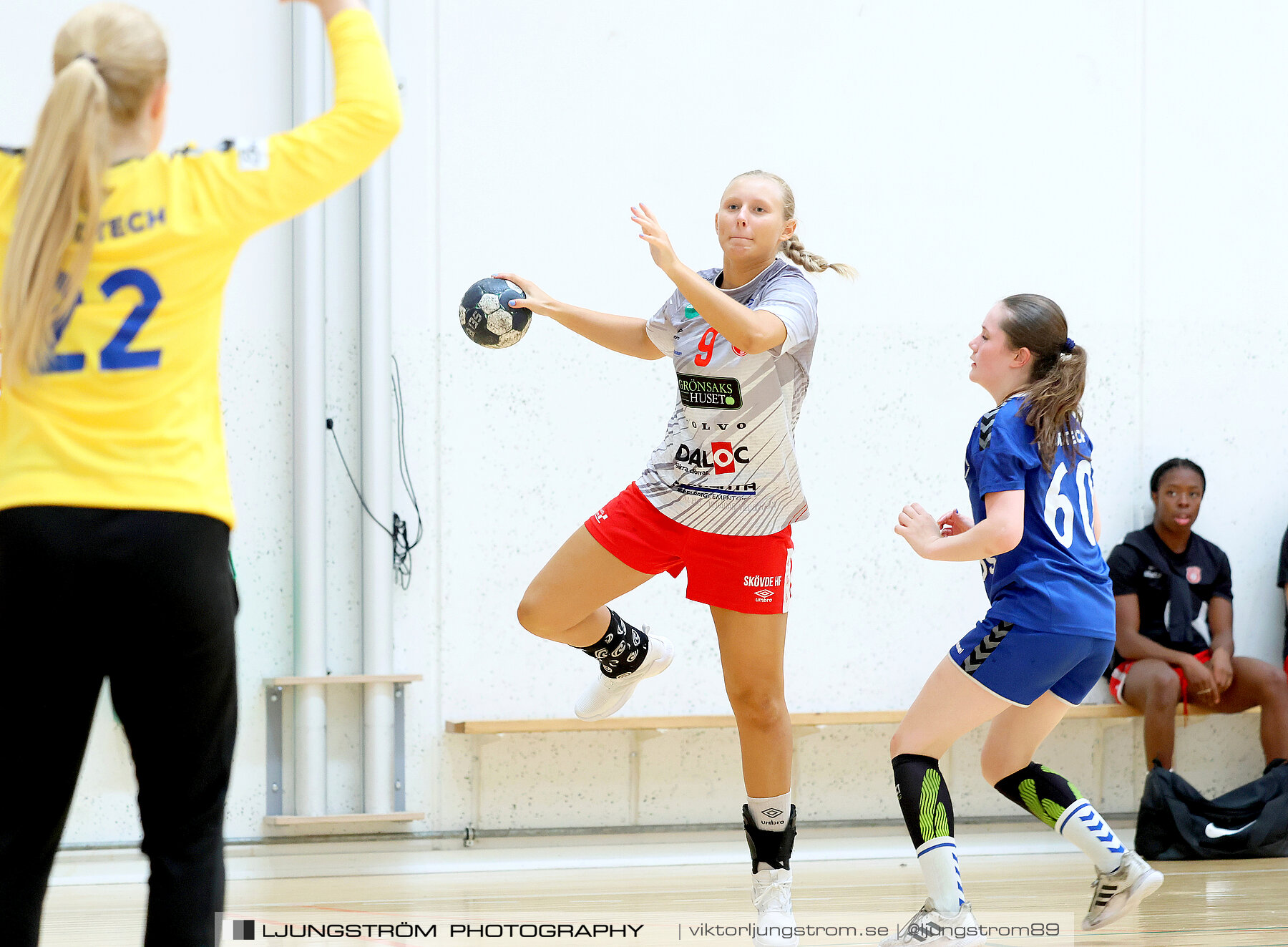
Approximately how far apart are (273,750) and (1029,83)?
444cm

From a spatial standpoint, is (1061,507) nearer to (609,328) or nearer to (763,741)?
(763,741)

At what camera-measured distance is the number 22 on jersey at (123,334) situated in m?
1.73

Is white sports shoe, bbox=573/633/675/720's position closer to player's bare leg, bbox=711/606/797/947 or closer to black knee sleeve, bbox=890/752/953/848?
player's bare leg, bbox=711/606/797/947

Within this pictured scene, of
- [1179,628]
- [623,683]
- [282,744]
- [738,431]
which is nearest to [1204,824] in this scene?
[1179,628]

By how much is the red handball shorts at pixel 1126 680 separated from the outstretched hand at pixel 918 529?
281cm

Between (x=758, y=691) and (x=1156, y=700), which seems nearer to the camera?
(x=758, y=691)

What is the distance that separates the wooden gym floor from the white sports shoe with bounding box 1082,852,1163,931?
245 mm

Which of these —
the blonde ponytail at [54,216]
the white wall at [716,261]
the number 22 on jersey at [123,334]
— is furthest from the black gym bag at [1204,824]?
the blonde ponytail at [54,216]

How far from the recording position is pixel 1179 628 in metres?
5.55

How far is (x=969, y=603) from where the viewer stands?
5.68 metres

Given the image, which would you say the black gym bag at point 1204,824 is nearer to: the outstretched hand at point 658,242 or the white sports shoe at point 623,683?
the white sports shoe at point 623,683

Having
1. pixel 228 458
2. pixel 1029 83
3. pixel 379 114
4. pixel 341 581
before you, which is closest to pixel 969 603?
pixel 1029 83

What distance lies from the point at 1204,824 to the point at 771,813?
8.06 ft

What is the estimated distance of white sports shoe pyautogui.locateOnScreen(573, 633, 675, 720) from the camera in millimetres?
3842
